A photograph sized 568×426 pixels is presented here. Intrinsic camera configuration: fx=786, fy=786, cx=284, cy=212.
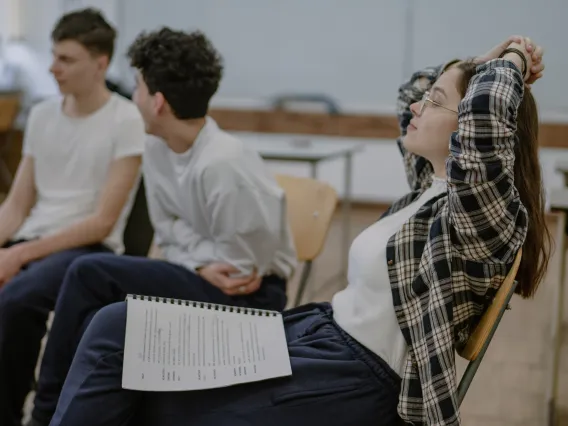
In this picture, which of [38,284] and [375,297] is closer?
[375,297]

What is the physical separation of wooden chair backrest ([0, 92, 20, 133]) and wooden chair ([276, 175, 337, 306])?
13.0 feet

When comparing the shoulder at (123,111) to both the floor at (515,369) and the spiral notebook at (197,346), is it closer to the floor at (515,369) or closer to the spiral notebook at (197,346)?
the spiral notebook at (197,346)

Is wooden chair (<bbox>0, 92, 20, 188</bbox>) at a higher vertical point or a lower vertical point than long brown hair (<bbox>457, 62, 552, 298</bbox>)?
lower

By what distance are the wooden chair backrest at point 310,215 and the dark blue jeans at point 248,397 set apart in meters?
0.82

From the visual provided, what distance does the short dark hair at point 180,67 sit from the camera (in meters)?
1.86

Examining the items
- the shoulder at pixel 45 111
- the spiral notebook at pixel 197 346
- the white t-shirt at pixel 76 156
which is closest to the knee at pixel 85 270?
the spiral notebook at pixel 197 346

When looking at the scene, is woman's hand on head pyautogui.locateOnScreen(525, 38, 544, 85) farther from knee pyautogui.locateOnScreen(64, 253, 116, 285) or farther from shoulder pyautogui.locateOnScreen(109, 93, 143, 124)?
shoulder pyautogui.locateOnScreen(109, 93, 143, 124)

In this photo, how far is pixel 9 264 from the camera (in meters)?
2.04

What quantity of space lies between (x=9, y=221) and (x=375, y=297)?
1.30 m

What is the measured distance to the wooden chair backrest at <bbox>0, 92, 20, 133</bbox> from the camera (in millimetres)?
5609

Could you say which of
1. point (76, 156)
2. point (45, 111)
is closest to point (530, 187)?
point (76, 156)

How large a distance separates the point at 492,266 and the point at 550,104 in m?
4.58

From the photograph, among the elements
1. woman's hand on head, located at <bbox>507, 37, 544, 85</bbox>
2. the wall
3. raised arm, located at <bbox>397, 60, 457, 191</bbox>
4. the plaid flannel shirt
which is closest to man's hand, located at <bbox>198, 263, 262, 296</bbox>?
raised arm, located at <bbox>397, 60, 457, 191</bbox>

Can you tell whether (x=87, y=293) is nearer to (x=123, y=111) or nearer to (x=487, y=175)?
(x=123, y=111)
